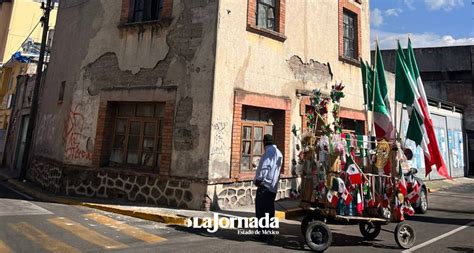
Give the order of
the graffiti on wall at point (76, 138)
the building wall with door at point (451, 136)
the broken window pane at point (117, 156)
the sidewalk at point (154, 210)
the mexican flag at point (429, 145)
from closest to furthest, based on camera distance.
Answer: the mexican flag at point (429, 145) → the sidewalk at point (154, 210) → the broken window pane at point (117, 156) → the graffiti on wall at point (76, 138) → the building wall with door at point (451, 136)

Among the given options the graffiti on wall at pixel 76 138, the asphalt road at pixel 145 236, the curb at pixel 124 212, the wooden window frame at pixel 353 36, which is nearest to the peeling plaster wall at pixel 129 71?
the graffiti on wall at pixel 76 138

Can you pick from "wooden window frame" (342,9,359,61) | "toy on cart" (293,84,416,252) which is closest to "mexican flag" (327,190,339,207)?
"toy on cart" (293,84,416,252)

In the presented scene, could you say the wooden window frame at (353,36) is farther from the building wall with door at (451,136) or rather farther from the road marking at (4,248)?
the road marking at (4,248)

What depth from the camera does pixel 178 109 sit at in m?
8.53

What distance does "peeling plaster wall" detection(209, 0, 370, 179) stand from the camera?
8.30m

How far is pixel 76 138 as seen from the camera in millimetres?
10047

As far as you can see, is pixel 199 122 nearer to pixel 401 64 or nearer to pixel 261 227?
pixel 261 227

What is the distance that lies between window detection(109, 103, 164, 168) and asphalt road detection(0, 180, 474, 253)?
184cm

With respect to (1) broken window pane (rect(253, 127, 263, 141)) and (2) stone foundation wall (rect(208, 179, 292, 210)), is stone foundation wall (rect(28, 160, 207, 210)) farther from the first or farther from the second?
(1) broken window pane (rect(253, 127, 263, 141))

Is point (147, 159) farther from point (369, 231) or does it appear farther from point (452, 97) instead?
point (452, 97)

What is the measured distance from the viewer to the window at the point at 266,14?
379 inches

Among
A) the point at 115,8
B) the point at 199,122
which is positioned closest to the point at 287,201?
the point at 199,122

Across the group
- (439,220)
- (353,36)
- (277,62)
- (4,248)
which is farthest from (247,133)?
(353,36)

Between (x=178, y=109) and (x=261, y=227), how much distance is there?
3918 mm
